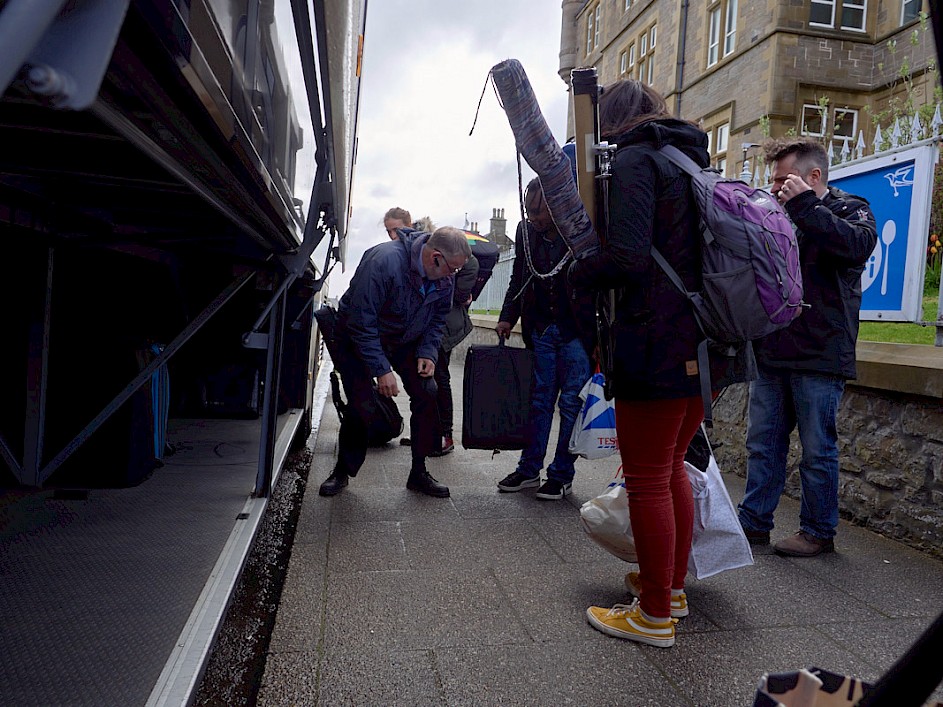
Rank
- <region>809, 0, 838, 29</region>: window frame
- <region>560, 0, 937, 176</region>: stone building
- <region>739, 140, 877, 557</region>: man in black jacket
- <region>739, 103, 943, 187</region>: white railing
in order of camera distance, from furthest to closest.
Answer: <region>809, 0, 838, 29</region>: window frame, <region>560, 0, 937, 176</region>: stone building, <region>739, 103, 943, 187</region>: white railing, <region>739, 140, 877, 557</region>: man in black jacket

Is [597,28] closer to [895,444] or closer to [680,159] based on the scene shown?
[895,444]

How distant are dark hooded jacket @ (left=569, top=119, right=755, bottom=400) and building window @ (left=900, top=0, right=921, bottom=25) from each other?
1647 cm

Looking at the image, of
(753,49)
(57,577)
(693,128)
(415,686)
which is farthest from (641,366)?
(753,49)

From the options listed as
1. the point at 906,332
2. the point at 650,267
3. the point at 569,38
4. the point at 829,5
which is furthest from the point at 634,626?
the point at 569,38

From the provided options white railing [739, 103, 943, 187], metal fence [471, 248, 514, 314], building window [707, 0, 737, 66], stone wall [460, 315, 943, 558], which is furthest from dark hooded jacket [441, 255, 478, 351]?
building window [707, 0, 737, 66]

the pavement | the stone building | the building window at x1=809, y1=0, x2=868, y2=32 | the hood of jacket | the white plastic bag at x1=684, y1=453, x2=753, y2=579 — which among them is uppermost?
the building window at x1=809, y1=0, x2=868, y2=32

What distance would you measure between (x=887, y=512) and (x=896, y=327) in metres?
2.23

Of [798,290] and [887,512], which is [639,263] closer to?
[798,290]

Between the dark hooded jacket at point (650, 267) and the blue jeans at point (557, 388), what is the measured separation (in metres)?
2.04

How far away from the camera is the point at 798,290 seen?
236cm

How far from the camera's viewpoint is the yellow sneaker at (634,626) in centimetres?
257

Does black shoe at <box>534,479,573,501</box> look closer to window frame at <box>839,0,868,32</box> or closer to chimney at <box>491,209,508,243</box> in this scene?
window frame at <box>839,0,868,32</box>

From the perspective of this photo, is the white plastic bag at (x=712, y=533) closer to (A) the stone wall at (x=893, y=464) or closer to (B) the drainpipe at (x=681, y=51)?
(A) the stone wall at (x=893, y=464)

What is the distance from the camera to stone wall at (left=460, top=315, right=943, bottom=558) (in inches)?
142
